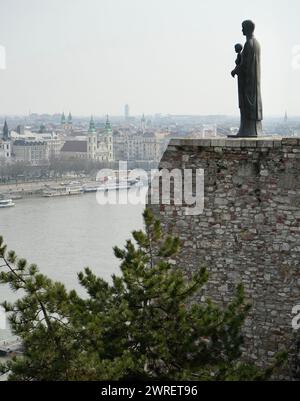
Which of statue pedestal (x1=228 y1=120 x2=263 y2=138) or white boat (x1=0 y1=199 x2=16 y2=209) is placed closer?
statue pedestal (x1=228 y1=120 x2=263 y2=138)

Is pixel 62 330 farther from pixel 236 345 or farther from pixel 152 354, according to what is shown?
pixel 236 345

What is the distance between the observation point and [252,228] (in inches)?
126

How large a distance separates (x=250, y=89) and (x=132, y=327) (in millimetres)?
1306

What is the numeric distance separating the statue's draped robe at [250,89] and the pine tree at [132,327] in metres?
0.82

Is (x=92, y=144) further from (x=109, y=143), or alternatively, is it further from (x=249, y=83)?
(x=249, y=83)

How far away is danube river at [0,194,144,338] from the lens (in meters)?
15.8

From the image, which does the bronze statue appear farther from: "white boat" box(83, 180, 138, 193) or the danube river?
"white boat" box(83, 180, 138, 193)

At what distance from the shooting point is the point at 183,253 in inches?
133

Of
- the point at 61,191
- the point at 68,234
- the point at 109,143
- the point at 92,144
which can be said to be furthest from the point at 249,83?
the point at 109,143

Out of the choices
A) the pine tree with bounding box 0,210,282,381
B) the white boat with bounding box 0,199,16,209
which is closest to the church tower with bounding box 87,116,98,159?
the white boat with bounding box 0,199,16,209

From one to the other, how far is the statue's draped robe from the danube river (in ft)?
26.9
